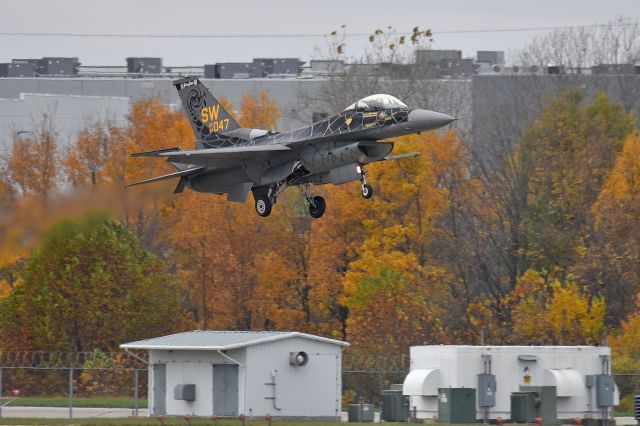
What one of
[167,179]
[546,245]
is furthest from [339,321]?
[167,179]

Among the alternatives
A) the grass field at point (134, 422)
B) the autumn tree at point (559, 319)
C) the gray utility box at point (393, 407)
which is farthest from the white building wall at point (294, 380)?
the autumn tree at point (559, 319)

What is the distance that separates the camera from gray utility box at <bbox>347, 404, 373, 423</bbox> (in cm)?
4375

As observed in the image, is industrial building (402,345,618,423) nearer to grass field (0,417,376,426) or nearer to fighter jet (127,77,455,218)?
grass field (0,417,376,426)

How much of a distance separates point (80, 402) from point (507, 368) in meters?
17.0

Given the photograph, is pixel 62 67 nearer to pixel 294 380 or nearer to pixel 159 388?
pixel 159 388

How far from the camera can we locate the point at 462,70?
111 meters

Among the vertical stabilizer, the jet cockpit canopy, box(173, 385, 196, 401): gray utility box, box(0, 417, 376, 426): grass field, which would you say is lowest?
box(0, 417, 376, 426): grass field

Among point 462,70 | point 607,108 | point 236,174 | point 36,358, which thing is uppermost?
point 462,70

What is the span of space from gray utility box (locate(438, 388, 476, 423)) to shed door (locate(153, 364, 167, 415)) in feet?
32.6

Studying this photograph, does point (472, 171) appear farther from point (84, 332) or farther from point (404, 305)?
point (84, 332)

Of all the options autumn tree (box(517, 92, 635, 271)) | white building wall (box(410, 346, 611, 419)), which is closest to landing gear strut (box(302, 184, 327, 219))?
white building wall (box(410, 346, 611, 419))

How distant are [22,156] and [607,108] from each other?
38.7 metres

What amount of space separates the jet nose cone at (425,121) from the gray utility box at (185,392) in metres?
13.0

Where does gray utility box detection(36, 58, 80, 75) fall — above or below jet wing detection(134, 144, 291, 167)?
above
